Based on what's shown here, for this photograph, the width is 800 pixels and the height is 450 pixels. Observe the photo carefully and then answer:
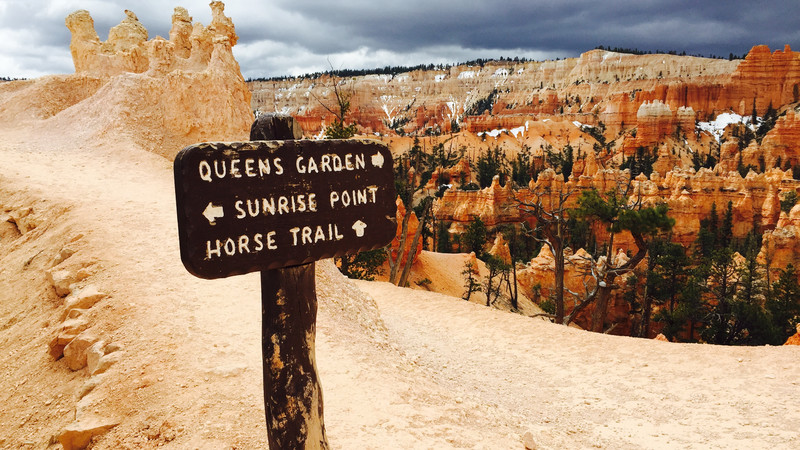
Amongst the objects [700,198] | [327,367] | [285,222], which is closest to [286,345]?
[285,222]

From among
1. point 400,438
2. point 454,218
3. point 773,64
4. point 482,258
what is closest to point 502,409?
point 400,438

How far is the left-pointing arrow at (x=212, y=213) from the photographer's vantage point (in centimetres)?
252

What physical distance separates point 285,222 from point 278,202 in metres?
0.12

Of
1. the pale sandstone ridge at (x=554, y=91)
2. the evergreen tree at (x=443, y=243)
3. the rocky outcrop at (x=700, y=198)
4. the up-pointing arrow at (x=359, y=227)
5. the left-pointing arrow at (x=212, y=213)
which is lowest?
the evergreen tree at (x=443, y=243)

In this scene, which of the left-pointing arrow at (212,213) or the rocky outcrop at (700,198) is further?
the rocky outcrop at (700,198)

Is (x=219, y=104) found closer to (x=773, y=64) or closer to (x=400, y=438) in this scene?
(x=400, y=438)

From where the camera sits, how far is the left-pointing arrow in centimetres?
252

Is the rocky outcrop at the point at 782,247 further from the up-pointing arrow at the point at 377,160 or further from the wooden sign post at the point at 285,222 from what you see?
the wooden sign post at the point at 285,222

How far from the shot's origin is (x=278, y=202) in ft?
9.04

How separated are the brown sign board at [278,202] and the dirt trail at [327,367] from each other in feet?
7.08

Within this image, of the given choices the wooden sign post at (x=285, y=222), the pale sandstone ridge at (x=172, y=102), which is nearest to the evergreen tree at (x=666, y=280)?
the pale sandstone ridge at (x=172, y=102)

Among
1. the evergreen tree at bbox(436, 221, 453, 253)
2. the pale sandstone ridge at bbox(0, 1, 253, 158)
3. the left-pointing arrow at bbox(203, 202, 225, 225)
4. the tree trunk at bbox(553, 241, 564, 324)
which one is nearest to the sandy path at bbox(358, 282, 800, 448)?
the tree trunk at bbox(553, 241, 564, 324)

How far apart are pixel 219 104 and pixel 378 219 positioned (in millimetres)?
12574

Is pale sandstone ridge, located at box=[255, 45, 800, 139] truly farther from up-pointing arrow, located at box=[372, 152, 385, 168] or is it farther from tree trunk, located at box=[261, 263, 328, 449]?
tree trunk, located at box=[261, 263, 328, 449]
